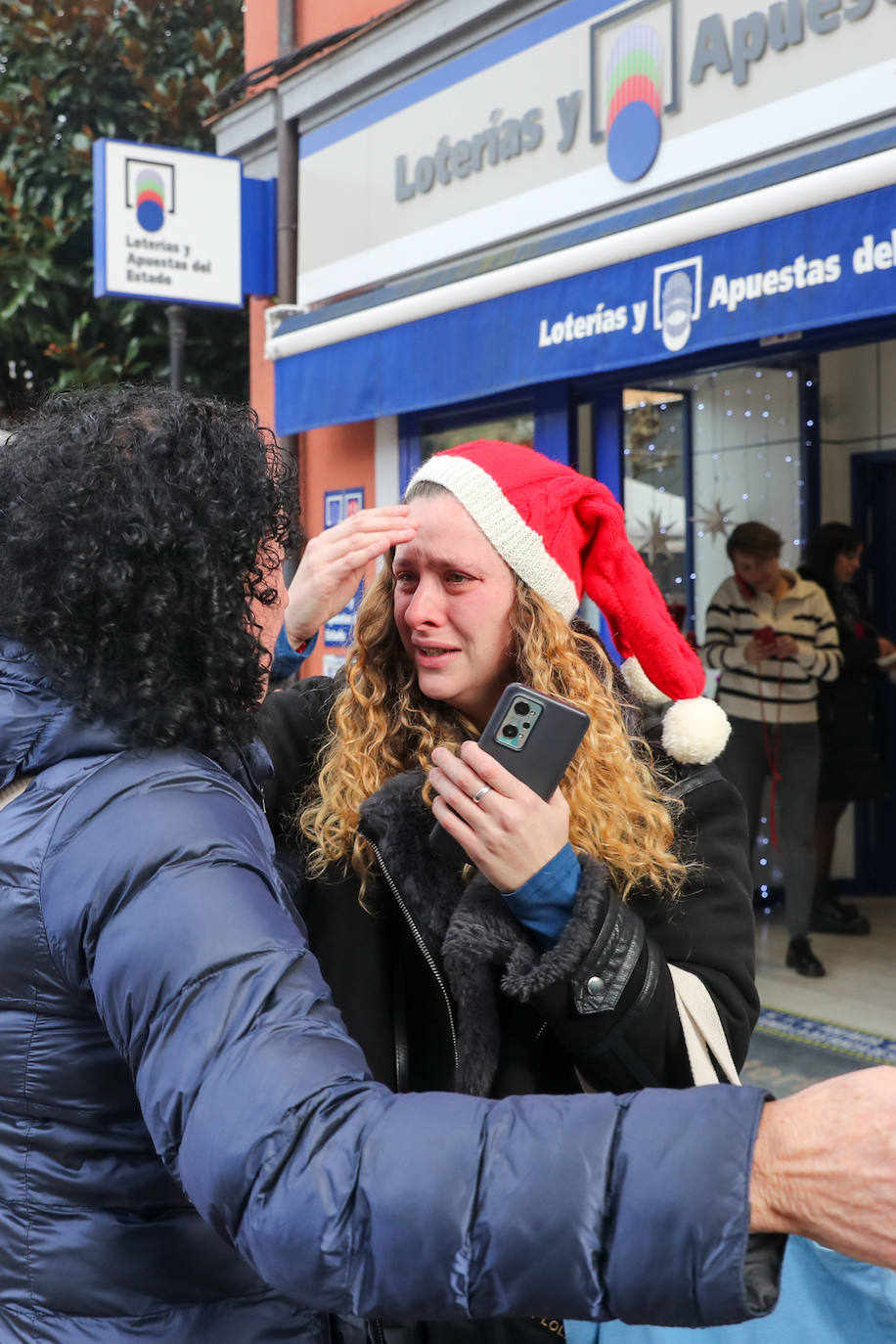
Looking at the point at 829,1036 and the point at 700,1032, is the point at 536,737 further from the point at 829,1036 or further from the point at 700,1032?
the point at 829,1036

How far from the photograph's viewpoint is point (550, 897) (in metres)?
1.56

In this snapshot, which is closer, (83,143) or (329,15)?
(329,15)

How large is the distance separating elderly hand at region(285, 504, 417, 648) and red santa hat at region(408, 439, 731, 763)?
103 mm

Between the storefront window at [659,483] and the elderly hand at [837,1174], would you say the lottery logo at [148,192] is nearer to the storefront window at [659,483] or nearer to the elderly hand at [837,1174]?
the storefront window at [659,483]

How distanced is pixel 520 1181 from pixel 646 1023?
2.16ft

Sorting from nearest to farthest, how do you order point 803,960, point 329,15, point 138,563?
A: point 138,563, point 803,960, point 329,15

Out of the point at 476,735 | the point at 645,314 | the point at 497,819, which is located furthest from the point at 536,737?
the point at 645,314

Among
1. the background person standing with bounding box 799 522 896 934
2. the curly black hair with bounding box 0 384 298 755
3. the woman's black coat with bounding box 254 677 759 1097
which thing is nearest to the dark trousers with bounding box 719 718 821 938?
the background person standing with bounding box 799 522 896 934

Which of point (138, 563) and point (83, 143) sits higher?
point (83, 143)

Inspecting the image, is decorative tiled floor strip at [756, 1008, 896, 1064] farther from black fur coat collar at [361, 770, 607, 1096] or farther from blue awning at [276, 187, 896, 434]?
black fur coat collar at [361, 770, 607, 1096]

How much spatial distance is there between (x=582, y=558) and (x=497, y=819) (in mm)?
810

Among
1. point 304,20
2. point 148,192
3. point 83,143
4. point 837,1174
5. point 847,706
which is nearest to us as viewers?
point 837,1174

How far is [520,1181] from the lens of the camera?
0.94 m

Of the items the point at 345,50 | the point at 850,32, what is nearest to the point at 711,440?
the point at 850,32
